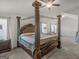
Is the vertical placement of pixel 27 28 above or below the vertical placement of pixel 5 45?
above

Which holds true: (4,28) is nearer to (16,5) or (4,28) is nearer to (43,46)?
(16,5)

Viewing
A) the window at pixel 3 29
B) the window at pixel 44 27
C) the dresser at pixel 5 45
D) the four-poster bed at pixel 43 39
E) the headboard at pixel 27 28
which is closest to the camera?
the four-poster bed at pixel 43 39

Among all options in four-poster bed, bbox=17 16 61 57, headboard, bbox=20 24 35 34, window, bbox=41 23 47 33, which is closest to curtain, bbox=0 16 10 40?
four-poster bed, bbox=17 16 61 57

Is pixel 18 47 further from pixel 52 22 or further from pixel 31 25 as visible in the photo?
pixel 52 22

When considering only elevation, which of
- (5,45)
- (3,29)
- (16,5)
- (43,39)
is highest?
(16,5)

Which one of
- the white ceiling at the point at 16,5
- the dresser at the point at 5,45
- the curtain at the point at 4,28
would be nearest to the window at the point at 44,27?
the white ceiling at the point at 16,5

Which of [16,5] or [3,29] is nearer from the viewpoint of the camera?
[16,5]

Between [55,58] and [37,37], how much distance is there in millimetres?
1248

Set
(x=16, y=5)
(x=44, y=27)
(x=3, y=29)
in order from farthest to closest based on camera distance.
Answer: (x=44, y=27)
(x=3, y=29)
(x=16, y=5)

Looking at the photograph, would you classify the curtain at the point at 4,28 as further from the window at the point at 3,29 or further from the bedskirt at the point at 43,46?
the bedskirt at the point at 43,46

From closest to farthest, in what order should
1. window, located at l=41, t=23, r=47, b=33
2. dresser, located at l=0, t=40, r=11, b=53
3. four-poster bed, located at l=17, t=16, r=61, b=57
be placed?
1. four-poster bed, located at l=17, t=16, r=61, b=57
2. dresser, located at l=0, t=40, r=11, b=53
3. window, located at l=41, t=23, r=47, b=33

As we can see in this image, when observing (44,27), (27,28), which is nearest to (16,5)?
(27,28)

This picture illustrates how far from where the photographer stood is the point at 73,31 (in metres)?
9.55

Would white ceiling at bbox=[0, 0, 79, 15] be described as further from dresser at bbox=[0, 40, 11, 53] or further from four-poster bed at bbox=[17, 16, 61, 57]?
dresser at bbox=[0, 40, 11, 53]
